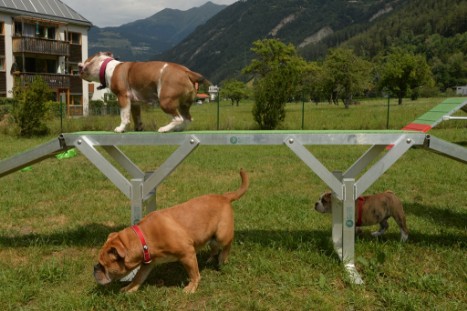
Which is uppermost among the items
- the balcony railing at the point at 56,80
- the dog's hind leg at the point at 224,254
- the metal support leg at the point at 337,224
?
the balcony railing at the point at 56,80

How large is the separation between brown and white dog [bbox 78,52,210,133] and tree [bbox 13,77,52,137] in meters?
13.2

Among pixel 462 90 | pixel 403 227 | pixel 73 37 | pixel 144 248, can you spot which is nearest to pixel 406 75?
pixel 462 90

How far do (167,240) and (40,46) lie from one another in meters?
35.5

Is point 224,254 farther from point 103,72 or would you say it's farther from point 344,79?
point 344,79

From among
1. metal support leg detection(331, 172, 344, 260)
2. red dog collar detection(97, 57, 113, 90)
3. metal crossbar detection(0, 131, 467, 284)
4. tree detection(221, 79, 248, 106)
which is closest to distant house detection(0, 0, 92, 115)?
red dog collar detection(97, 57, 113, 90)

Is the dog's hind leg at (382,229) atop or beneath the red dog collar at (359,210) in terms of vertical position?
beneath

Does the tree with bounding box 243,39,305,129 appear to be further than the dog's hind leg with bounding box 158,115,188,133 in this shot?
Yes

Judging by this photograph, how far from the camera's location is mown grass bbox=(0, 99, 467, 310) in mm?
3616

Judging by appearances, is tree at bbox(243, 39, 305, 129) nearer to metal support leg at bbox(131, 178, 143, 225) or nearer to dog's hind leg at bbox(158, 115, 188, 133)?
dog's hind leg at bbox(158, 115, 188, 133)

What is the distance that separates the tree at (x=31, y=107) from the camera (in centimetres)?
1631

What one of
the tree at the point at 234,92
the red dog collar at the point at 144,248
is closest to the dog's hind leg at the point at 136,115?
the red dog collar at the point at 144,248

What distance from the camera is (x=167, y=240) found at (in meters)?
3.59

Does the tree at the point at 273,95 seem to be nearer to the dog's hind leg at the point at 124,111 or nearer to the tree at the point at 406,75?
the dog's hind leg at the point at 124,111

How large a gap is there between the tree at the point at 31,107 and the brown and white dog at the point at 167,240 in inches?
572
